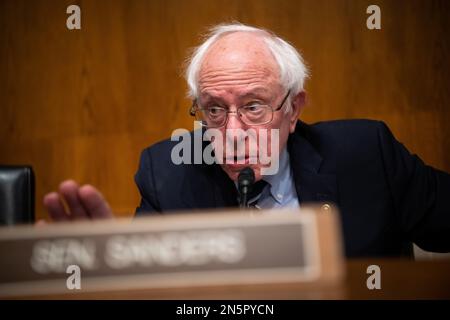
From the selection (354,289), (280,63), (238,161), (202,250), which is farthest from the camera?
(280,63)

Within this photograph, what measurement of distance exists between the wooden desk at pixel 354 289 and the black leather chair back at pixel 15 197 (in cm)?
76

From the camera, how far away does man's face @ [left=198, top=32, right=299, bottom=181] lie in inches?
45.9

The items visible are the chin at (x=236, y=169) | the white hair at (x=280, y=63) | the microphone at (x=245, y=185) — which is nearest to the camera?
the microphone at (x=245, y=185)

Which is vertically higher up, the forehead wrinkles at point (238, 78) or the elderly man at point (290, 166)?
the forehead wrinkles at point (238, 78)

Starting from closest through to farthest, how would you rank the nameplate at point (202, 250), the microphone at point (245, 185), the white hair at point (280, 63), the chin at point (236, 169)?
the nameplate at point (202, 250)
the microphone at point (245, 185)
the chin at point (236, 169)
the white hair at point (280, 63)

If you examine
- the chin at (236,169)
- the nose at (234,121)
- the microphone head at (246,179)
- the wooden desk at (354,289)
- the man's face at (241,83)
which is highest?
the man's face at (241,83)

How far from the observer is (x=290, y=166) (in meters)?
1.30

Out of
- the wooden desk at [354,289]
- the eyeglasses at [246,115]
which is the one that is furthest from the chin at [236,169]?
the wooden desk at [354,289]

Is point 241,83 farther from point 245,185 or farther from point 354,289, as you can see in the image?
point 354,289

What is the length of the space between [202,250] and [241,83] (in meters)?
0.83

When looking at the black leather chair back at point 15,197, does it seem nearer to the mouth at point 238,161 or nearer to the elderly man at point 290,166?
the elderly man at point 290,166

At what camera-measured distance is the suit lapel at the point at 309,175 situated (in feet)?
3.99

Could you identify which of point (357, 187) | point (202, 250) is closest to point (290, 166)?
point (357, 187)
